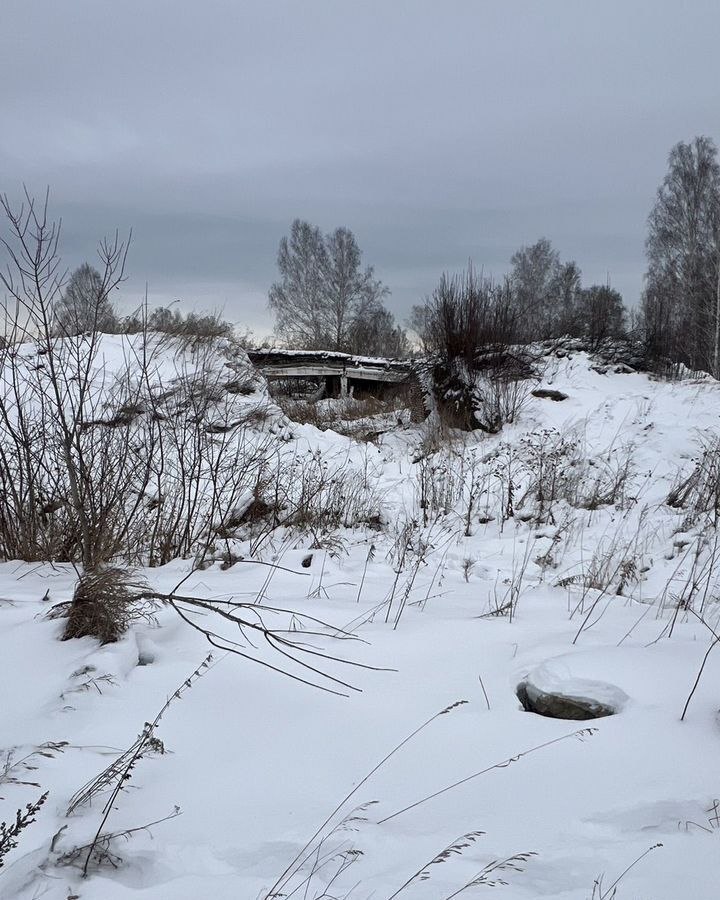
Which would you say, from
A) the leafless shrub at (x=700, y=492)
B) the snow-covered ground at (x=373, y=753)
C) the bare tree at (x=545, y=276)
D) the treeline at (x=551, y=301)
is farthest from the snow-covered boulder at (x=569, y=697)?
the bare tree at (x=545, y=276)

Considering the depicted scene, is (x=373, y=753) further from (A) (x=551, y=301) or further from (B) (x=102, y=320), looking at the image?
(A) (x=551, y=301)

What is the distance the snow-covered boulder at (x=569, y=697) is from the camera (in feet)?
6.23

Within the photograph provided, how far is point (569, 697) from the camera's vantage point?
6.31ft

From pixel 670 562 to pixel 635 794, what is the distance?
3982 millimetres

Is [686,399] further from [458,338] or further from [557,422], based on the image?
[458,338]

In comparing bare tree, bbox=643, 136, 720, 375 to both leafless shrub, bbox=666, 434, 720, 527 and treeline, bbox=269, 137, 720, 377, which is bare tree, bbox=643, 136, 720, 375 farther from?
leafless shrub, bbox=666, 434, 720, 527

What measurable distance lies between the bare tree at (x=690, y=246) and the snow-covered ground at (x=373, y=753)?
70.6 ft

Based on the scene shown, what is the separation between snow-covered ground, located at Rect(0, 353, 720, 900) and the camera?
1240 mm

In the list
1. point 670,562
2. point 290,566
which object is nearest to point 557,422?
point 670,562

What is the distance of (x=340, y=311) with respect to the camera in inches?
1281

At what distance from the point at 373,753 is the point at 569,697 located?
69cm

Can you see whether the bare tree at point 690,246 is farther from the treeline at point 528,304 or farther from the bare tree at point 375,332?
the bare tree at point 375,332

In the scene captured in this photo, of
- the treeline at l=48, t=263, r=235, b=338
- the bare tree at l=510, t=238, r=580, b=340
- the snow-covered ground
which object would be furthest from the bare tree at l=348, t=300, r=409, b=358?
the snow-covered ground

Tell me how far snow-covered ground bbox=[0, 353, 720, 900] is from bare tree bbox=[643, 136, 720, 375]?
21.5 meters
